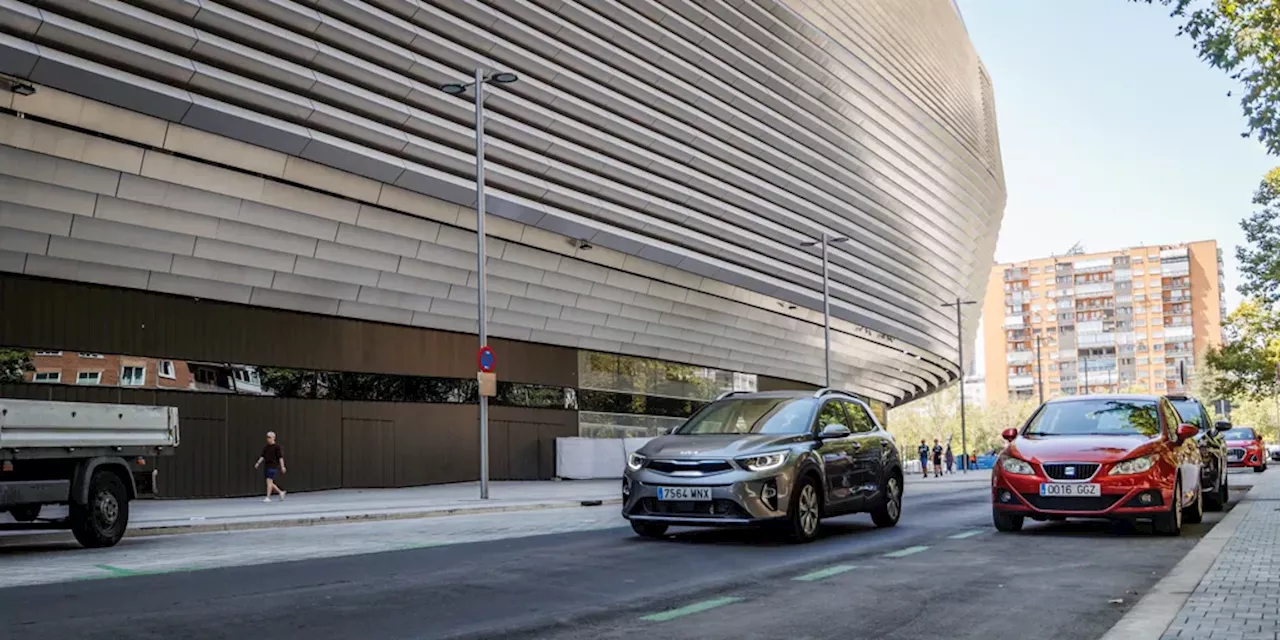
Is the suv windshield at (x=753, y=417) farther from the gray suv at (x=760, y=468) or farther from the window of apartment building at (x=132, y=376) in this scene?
the window of apartment building at (x=132, y=376)

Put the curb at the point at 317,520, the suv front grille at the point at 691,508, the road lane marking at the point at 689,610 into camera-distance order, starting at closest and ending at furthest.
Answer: the road lane marking at the point at 689,610 → the suv front grille at the point at 691,508 → the curb at the point at 317,520

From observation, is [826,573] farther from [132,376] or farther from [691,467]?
[132,376]

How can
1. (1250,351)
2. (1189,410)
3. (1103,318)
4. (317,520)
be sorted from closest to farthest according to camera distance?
1. (317,520)
2. (1189,410)
3. (1250,351)
4. (1103,318)

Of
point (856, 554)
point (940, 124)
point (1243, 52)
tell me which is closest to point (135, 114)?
point (856, 554)

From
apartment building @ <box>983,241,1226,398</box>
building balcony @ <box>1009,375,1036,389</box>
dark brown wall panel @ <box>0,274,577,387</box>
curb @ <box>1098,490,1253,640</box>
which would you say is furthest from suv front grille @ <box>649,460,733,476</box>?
building balcony @ <box>1009,375,1036,389</box>

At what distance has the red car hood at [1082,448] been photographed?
11.8 metres

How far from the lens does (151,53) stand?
19125mm

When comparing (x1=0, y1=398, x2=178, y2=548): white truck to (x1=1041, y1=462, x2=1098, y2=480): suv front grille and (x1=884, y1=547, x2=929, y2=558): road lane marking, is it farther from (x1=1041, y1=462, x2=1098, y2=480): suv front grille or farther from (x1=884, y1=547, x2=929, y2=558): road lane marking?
(x1=1041, y1=462, x2=1098, y2=480): suv front grille

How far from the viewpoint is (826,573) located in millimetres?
8844

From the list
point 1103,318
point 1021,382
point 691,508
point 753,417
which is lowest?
point 691,508

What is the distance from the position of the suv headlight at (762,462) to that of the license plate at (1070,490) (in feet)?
9.51

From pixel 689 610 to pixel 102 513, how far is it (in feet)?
26.3

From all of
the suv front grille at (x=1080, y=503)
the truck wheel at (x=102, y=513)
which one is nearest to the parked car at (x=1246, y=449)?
the suv front grille at (x=1080, y=503)

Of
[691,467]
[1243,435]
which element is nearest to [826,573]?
[691,467]
